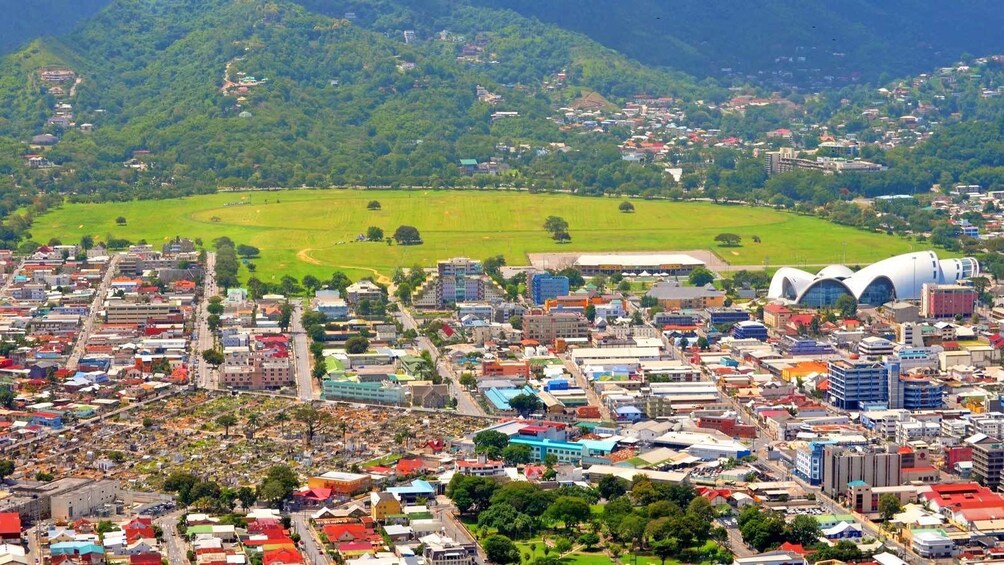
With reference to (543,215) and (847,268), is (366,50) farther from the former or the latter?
(847,268)

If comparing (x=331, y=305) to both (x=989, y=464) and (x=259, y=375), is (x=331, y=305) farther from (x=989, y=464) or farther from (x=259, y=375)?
(x=989, y=464)

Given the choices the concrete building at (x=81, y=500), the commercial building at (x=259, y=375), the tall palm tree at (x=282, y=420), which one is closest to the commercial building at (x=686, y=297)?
the commercial building at (x=259, y=375)

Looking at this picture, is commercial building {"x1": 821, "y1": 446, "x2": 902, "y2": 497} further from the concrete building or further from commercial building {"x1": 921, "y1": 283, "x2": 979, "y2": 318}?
commercial building {"x1": 921, "y1": 283, "x2": 979, "y2": 318}

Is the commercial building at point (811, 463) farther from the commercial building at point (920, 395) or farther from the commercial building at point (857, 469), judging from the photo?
the commercial building at point (920, 395)

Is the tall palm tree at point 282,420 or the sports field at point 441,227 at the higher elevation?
the sports field at point 441,227


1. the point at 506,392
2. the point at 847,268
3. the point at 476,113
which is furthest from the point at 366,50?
the point at 506,392

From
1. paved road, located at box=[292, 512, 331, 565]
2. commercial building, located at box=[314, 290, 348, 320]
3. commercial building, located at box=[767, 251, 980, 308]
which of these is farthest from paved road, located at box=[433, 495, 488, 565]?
commercial building, located at box=[767, 251, 980, 308]
